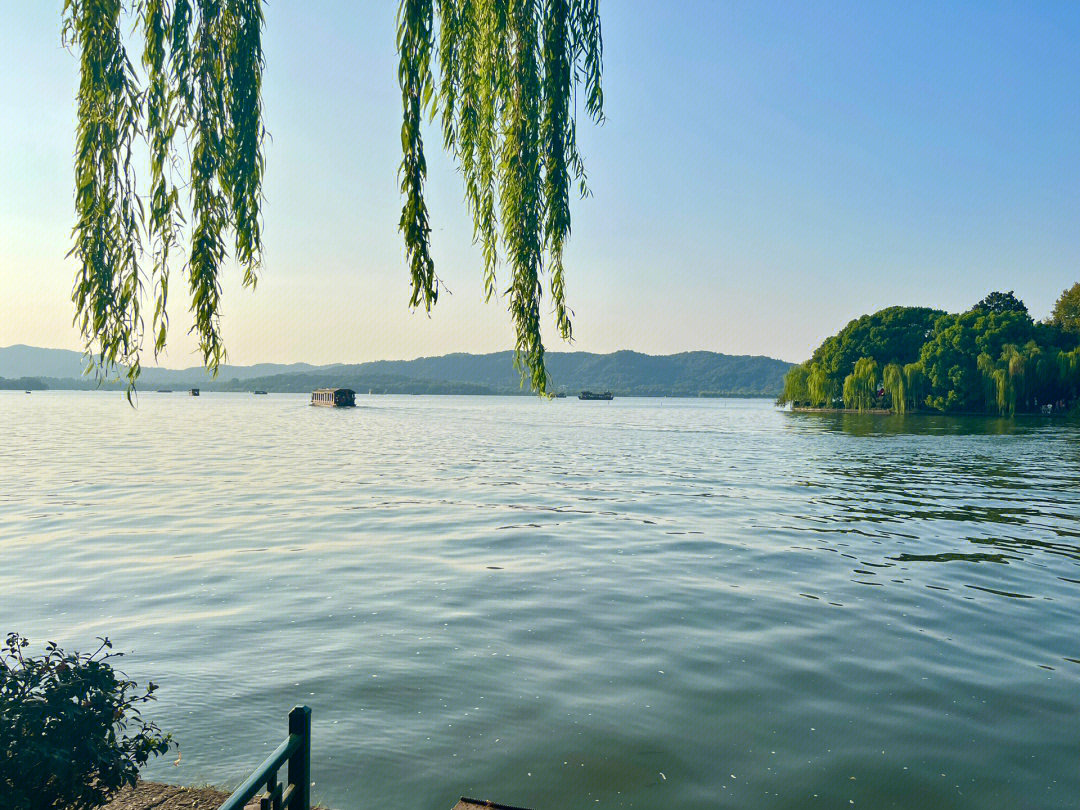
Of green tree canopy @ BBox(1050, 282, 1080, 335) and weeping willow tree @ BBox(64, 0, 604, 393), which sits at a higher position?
green tree canopy @ BBox(1050, 282, 1080, 335)

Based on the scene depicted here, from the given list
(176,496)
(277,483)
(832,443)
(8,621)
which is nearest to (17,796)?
(8,621)

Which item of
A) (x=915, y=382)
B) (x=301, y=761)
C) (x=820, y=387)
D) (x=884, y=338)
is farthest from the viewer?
(x=884, y=338)

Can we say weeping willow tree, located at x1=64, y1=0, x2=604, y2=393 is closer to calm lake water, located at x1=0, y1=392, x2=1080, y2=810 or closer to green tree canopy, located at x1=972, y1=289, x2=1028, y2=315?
calm lake water, located at x1=0, y1=392, x2=1080, y2=810

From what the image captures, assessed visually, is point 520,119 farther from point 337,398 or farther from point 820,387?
point 337,398

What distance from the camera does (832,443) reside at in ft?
187

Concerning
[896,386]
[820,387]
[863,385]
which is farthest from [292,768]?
[820,387]

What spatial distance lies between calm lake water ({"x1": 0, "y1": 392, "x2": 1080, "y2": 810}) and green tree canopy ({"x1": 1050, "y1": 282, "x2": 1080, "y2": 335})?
105403 mm

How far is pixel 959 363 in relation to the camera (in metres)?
99.7

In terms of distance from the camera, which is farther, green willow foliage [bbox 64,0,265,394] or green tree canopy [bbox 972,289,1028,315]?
green tree canopy [bbox 972,289,1028,315]

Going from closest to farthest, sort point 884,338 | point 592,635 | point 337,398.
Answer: point 592,635 < point 884,338 < point 337,398

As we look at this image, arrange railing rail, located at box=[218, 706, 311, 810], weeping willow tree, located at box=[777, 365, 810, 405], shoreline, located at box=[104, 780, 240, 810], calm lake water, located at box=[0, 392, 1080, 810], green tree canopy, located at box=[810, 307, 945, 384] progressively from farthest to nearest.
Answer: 1. weeping willow tree, located at box=[777, 365, 810, 405]
2. green tree canopy, located at box=[810, 307, 945, 384]
3. calm lake water, located at box=[0, 392, 1080, 810]
4. shoreline, located at box=[104, 780, 240, 810]
5. railing rail, located at box=[218, 706, 311, 810]

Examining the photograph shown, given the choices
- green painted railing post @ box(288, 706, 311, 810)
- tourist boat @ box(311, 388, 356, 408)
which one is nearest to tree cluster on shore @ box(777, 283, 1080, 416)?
tourist boat @ box(311, 388, 356, 408)

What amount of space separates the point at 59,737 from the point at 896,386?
109m

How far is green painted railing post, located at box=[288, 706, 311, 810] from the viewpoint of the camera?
159 inches
